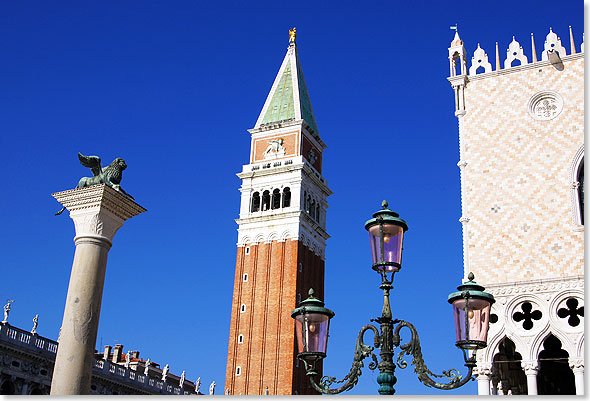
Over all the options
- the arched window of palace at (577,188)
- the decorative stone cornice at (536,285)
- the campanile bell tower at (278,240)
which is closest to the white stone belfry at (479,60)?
the arched window of palace at (577,188)

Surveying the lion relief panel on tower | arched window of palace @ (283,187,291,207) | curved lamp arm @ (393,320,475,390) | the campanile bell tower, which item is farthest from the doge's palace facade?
the lion relief panel on tower

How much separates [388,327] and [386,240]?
38.3 inches

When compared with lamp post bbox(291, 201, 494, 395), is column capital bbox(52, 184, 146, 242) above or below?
above

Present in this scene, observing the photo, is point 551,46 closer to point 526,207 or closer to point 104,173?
point 526,207

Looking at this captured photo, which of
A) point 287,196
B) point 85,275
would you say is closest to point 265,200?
point 287,196

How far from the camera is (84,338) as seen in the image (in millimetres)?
8266

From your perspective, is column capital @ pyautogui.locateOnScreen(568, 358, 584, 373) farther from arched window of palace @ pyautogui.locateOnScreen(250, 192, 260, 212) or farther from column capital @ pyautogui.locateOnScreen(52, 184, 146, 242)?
arched window of palace @ pyautogui.locateOnScreen(250, 192, 260, 212)

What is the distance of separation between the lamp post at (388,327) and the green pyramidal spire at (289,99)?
38280mm

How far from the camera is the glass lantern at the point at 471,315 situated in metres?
7.62

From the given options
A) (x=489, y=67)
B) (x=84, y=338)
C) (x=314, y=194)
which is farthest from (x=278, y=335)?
(x=84, y=338)

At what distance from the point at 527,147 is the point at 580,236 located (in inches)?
97.8

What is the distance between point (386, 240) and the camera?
834 cm

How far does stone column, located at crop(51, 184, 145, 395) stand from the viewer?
816 centimetres

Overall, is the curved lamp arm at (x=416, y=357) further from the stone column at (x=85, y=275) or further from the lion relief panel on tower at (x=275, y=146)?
the lion relief panel on tower at (x=275, y=146)
